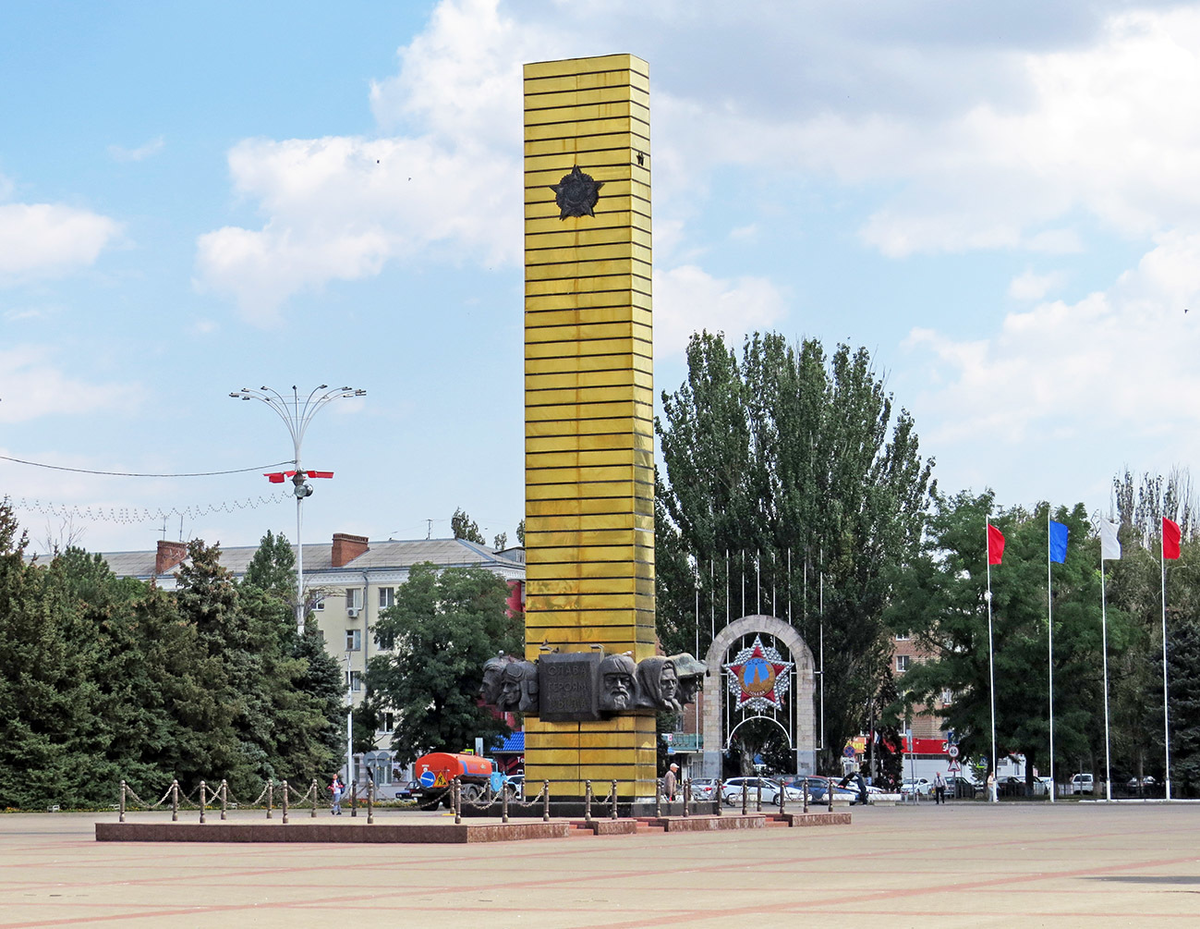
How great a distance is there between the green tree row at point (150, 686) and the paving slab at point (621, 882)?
19.9 m

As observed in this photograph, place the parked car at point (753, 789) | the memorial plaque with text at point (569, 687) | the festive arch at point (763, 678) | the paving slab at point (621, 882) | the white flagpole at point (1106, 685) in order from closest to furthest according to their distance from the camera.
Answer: the paving slab at point (621, 882) → the memorial plaque with text at point (569, 687) → the parked car at point (753, 789) → the white flagpole at point (1106, 685) → the festive arch at point (763, 678)

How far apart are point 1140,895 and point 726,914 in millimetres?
3889

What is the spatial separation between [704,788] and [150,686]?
1732cm

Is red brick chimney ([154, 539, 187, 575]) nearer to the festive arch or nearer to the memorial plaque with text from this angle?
the festive arch

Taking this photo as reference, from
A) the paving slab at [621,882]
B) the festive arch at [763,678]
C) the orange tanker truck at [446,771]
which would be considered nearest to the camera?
the paving slab at [621,882]

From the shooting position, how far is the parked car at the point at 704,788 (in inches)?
1842

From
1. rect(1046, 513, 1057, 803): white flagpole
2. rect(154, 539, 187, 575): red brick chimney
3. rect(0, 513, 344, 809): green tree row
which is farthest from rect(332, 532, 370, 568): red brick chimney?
rect(1046, 513, 1057, 803): white flagpole

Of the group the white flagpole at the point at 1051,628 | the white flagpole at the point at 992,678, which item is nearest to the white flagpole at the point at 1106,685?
the white flagpole at the point at 1051,628

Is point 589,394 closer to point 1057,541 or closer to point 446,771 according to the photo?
point 446,771

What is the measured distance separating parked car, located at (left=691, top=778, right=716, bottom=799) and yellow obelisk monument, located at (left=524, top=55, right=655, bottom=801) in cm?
1308

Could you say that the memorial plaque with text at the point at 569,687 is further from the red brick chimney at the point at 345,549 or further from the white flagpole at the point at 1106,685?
the red brick chimney at the point at 345,549

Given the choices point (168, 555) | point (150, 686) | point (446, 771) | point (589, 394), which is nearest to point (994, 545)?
point (446, 771)

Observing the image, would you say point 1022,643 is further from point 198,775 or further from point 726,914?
point 726,914

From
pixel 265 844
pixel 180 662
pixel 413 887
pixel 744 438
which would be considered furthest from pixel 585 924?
pixel 744 438
